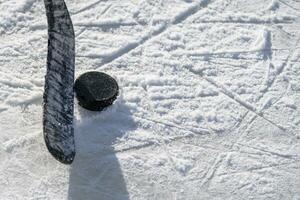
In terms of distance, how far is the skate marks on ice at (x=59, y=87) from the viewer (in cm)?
257

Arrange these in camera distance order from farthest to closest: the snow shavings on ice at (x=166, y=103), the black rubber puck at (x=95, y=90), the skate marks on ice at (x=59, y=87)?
the black rubber puck at (x=95, y=90), the snow shavings on ice at (x=166, y=103), the skate marks on ice at (x=59, y=87)

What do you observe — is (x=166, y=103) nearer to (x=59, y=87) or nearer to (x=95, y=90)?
(x=95, y=90)

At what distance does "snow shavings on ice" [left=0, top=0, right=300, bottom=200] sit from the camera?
2.68 meters

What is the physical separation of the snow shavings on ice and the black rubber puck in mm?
59

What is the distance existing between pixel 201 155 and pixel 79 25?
113 cm

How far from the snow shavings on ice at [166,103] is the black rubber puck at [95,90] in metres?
0.06

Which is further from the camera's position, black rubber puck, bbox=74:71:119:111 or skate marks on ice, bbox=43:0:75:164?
black rubber puck, bbox=74:71:119:111

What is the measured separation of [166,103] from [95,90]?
0.41 metres

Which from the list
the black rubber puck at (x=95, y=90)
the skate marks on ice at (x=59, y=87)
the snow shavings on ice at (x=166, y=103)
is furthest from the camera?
the black rubber puck at (x=95, y=90)

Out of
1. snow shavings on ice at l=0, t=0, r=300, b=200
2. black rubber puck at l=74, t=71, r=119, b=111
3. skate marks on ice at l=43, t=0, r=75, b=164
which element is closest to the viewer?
skate marks on ice at l=43, t=0, r=75, b=164

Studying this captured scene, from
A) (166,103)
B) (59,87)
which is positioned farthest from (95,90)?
(166,103)

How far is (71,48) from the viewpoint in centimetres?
292

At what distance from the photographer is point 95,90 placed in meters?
2.90

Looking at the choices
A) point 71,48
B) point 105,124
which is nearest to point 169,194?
A: point 105,124
